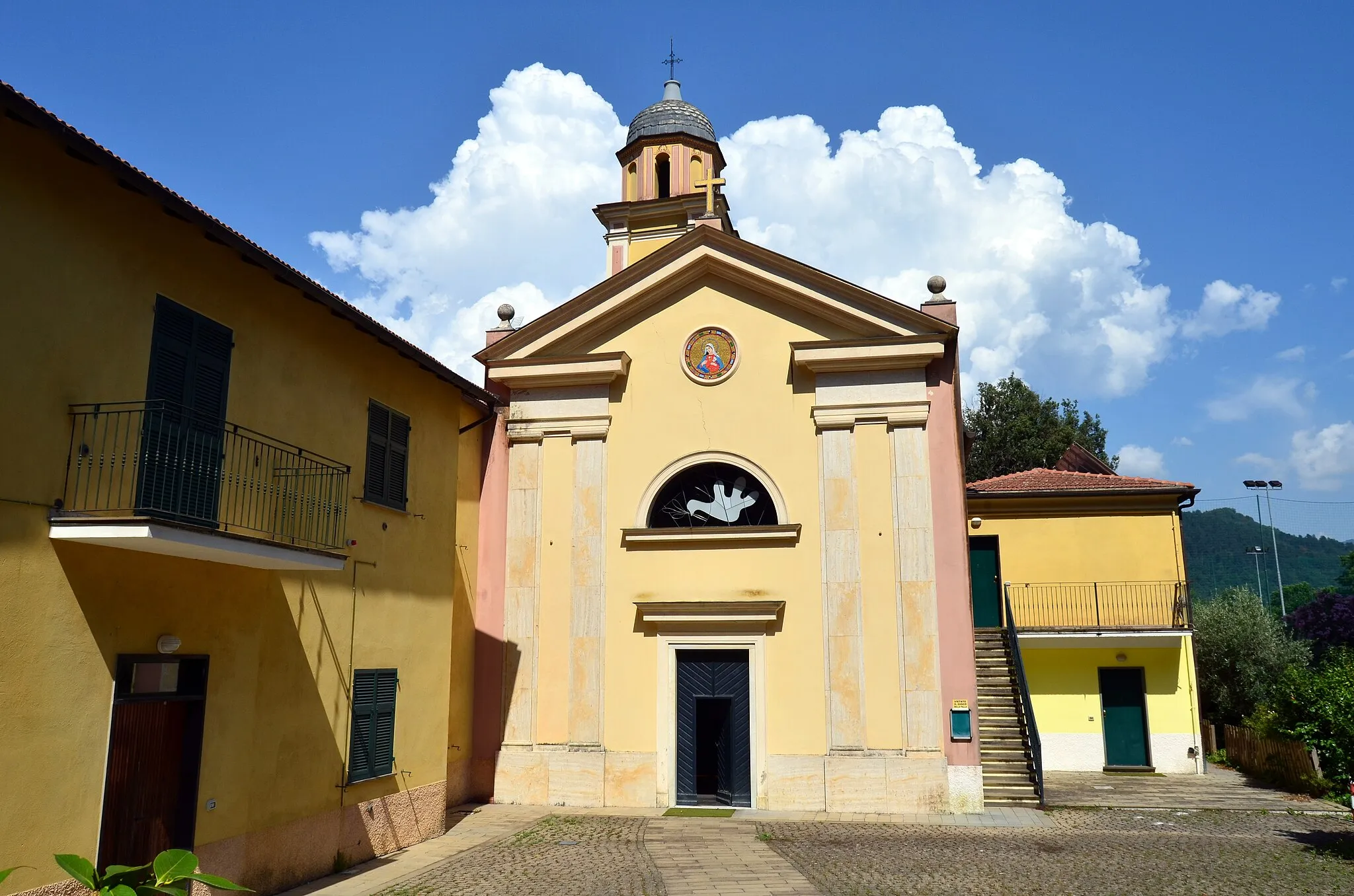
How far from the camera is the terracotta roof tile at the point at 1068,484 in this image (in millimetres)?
22141

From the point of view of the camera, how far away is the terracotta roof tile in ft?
72.6

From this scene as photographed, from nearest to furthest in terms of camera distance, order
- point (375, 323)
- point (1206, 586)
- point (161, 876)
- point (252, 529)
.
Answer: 1. point (161, 876)
2. point (252, 529)
3. point (375, 323)
4. point (1206, 586)

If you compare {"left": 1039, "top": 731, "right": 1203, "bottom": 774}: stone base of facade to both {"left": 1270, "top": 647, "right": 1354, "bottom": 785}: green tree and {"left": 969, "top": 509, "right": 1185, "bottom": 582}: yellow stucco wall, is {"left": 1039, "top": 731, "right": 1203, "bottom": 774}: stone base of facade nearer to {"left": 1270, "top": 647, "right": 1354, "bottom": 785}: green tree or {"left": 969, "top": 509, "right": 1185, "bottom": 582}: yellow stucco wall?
{"left": 969, "top": 509, "right": 1185, "bottom": 582}: yellow stucco wall

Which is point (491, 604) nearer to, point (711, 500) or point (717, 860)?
point (711, 500)

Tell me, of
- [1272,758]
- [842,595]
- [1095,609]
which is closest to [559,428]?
[842,595]

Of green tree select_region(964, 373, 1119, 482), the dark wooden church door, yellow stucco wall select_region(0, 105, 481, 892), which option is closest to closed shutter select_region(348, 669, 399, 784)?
yellow stucco wall select_region(0, 105, 481, 892)

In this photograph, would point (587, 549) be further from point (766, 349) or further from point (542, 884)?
point (542, 884)

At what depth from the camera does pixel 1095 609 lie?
22078 millimetres

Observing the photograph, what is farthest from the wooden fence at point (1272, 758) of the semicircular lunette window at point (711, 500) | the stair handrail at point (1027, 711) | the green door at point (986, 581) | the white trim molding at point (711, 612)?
the semicircular lunette window at point (711, 500)

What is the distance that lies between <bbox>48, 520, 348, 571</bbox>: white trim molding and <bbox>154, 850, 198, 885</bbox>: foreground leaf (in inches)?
Answer: 96.1

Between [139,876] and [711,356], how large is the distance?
1212 cm

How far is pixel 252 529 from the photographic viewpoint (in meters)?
10.4

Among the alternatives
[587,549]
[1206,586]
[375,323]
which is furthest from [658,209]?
[1206,586]

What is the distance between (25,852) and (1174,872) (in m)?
11.5
